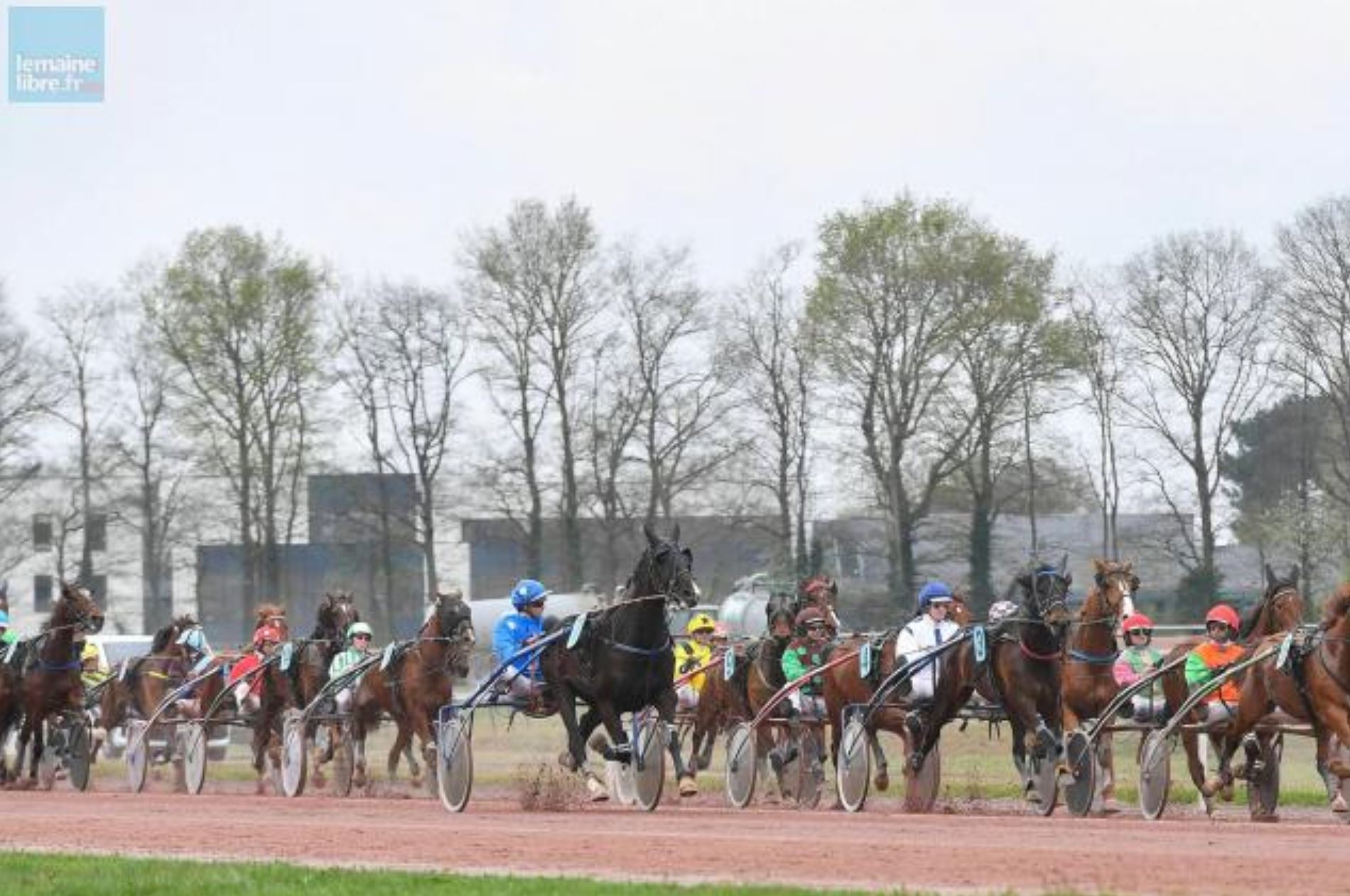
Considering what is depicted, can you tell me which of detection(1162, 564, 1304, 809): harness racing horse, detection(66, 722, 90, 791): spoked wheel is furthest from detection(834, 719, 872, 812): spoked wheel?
detection(66, 722, 90, 791): spoked wheel

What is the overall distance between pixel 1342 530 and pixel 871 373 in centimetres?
921

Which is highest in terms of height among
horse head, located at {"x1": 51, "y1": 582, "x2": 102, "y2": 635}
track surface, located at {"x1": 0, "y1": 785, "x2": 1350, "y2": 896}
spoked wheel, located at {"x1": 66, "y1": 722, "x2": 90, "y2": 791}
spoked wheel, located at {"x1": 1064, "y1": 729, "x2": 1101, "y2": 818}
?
horse head, located at {"x1": 51, "y1": 582, "x2": 102, "y2": 635}

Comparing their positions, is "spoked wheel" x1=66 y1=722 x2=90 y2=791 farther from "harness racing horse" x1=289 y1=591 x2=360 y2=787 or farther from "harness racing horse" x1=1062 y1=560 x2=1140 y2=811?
"harness racing horse" x1=1062 y1=560 x2=1140 y2=811

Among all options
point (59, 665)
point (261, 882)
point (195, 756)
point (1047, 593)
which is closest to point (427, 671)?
point (195, 756)

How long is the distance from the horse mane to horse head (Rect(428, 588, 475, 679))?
8878 millimetres

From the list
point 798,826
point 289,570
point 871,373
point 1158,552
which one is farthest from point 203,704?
point 289,570

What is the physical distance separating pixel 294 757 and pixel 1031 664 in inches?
339

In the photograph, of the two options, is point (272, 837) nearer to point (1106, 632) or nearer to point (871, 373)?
point (1106, 632)

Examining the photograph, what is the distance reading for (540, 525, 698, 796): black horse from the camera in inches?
802

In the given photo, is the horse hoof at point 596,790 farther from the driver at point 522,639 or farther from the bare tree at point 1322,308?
the bare tree at point 1322,308

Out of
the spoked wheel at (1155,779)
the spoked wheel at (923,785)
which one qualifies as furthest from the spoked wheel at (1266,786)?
the spoked wheel at (923,785)

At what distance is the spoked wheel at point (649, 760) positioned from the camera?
20.4 meters

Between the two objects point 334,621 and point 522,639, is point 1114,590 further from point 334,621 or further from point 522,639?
point 334,621

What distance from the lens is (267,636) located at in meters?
28.9
